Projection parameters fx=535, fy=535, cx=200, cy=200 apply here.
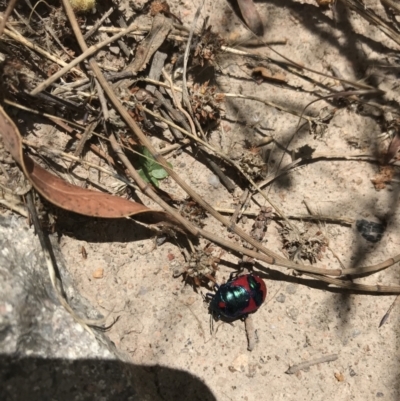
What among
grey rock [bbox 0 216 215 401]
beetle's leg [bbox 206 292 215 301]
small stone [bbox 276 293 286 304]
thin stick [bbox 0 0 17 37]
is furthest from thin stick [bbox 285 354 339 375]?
thin stick [bbox 0 0 17 37]

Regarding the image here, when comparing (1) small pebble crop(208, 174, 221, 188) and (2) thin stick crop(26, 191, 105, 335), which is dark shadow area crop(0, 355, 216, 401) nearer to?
(2) thin stick crop(26, 191, 105, 335)

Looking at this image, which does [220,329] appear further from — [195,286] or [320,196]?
[320,196]

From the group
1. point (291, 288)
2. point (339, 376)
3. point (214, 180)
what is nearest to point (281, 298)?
point (291, 288)

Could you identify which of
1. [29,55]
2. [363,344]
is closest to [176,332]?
[363,344]

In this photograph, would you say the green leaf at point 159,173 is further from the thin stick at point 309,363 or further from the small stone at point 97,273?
the thin stick at point 309,363

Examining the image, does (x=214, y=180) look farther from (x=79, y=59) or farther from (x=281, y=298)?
(x=79, y=59)

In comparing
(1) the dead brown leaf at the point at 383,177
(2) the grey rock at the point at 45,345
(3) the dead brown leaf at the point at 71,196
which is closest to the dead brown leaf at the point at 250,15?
(1) the dead brown leaf at the point at 383,177

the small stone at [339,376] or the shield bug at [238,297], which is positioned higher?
the shield bug at [238,297]
